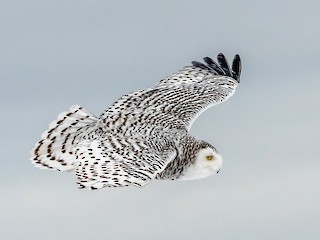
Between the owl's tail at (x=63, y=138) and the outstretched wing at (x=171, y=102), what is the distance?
0.61 m

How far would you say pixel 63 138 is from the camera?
93.0 ft

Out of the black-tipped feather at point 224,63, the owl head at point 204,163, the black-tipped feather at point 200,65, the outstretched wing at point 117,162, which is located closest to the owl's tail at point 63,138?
the outstretched wing at point 117,162

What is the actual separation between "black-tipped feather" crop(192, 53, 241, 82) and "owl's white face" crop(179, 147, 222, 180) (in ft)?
16.5

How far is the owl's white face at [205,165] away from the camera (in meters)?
27.7

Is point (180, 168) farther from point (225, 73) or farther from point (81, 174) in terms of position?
point (225, 73)

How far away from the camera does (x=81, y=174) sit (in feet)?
83.3

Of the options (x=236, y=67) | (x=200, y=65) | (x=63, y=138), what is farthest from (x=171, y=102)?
(x=236, y=67)

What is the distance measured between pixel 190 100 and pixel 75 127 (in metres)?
3.09

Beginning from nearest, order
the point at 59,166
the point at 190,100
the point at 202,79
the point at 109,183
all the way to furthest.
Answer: the point at 109,183
the point at 59,166
the point at 190,100
the point at 202,79

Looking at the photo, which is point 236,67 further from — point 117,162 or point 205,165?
point 117,162

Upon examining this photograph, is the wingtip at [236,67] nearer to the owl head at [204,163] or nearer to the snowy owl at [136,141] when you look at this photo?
the snowy owl at [136,141]

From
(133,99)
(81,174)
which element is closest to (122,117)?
(133,99)

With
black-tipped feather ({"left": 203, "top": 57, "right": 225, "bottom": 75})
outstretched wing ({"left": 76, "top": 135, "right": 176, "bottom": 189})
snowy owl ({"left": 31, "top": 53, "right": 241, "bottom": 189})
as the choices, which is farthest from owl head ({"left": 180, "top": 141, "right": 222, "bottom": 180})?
black-tipped feather ({"left": 203, "top": 57, "right": 225, "bottom": 75})

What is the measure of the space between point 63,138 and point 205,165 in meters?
3.48
